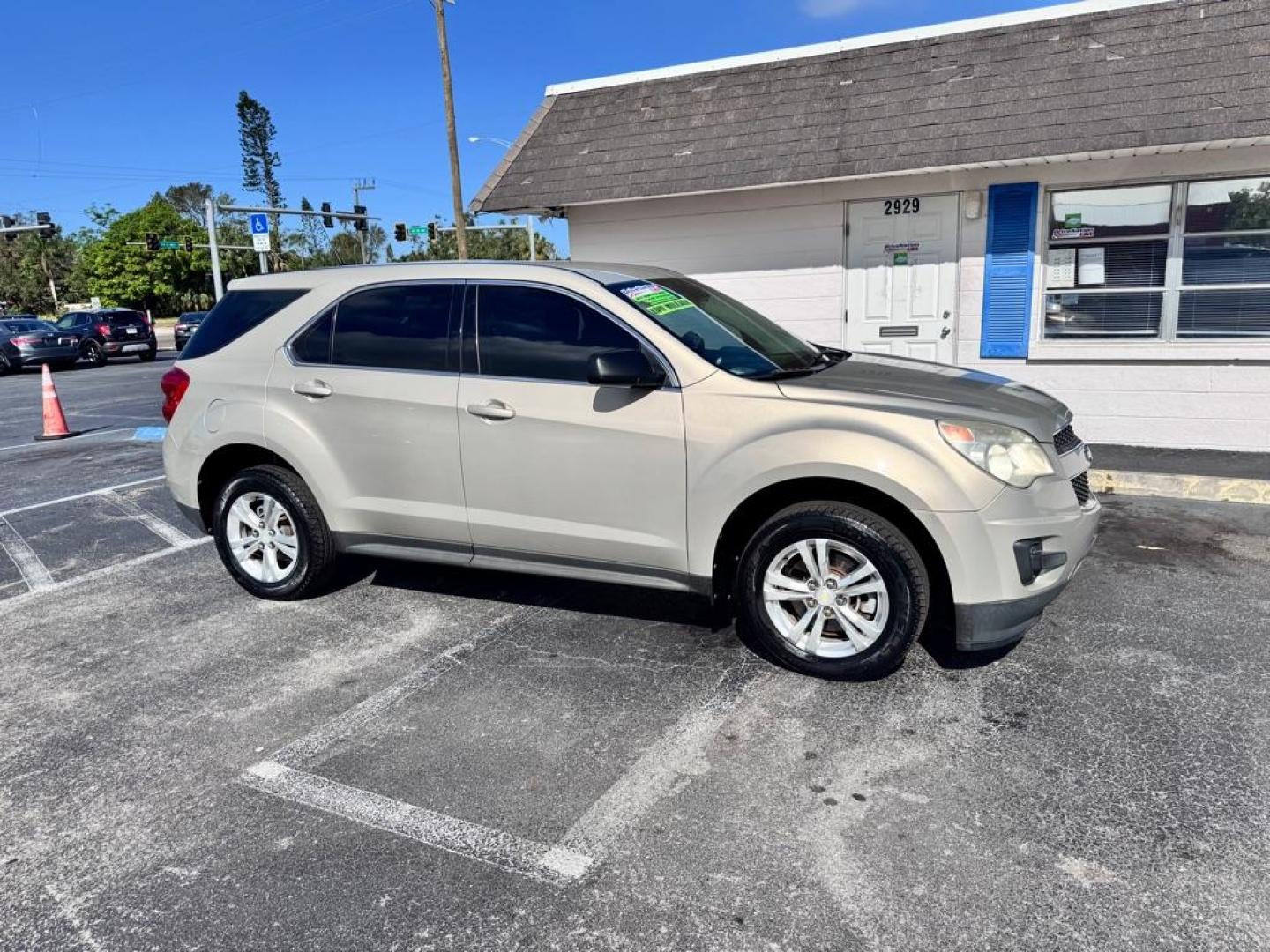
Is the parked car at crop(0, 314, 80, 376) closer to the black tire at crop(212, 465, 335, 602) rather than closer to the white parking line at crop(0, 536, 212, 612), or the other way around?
the white parking line at crop(0, 536, 212, 612)

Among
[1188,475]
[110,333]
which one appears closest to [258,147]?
[110,333]

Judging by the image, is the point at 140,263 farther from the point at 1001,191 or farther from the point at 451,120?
the point at 1001,191

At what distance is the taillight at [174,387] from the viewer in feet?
16.6

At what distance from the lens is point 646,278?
4590 mm

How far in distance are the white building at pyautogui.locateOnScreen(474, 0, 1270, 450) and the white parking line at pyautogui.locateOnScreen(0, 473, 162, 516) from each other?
4.33 metres

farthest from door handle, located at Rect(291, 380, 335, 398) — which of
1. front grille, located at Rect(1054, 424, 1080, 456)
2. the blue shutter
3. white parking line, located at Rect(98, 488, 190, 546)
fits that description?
the blue shutter

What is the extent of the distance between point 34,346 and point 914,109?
997 inches

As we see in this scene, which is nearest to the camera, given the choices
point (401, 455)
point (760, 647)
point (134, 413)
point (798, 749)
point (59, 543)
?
point (798, 749)

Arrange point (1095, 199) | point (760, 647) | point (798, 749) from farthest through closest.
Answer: point (1095, 199) → point (760, 647) → point (798, 749)

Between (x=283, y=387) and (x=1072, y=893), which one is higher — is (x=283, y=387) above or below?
above

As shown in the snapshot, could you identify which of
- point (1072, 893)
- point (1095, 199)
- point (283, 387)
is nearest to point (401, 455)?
point (283, 387)

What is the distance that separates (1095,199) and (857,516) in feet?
20.2

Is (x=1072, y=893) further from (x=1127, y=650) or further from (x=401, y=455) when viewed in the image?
(x=401, y=455)

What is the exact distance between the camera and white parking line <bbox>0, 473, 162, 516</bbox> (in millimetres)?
7566
